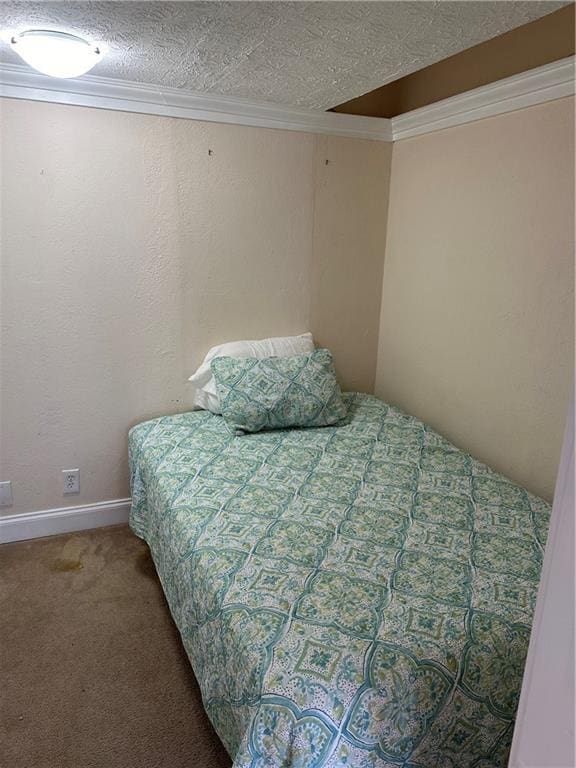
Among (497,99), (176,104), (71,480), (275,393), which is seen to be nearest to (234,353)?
(275,393)

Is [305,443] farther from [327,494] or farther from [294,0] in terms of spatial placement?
[294,0]

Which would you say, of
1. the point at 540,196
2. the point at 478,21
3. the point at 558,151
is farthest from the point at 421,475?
the point at 478,21

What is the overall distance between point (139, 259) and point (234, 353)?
2.06ft

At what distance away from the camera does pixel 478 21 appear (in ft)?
5.05

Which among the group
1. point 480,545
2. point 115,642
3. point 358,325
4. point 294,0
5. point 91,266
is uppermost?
point 294,0

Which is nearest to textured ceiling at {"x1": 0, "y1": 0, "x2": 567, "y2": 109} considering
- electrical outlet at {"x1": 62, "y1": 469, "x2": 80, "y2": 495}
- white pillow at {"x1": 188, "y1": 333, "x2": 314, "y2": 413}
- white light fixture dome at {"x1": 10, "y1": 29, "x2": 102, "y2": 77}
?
white light fixture dome at {"x1": 10, "y1": 29, "x2": 102, "y2": 77}

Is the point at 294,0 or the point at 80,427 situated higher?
the point at 294,0

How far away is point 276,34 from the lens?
166cm

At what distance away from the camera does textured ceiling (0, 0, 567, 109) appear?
4.82ft

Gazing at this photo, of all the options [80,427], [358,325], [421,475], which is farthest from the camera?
[358,325]

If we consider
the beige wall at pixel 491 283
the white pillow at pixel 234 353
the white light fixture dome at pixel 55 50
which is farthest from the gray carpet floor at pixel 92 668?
the white light fixture dome at pixel 55 50

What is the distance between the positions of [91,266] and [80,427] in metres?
0.76

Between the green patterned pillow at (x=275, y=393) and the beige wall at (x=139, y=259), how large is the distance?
30 cm

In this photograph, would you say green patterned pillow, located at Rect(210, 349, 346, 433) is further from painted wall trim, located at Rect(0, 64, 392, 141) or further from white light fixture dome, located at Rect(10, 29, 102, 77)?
white light fixture dome, located at Rect(10, 29, 102, 77)
